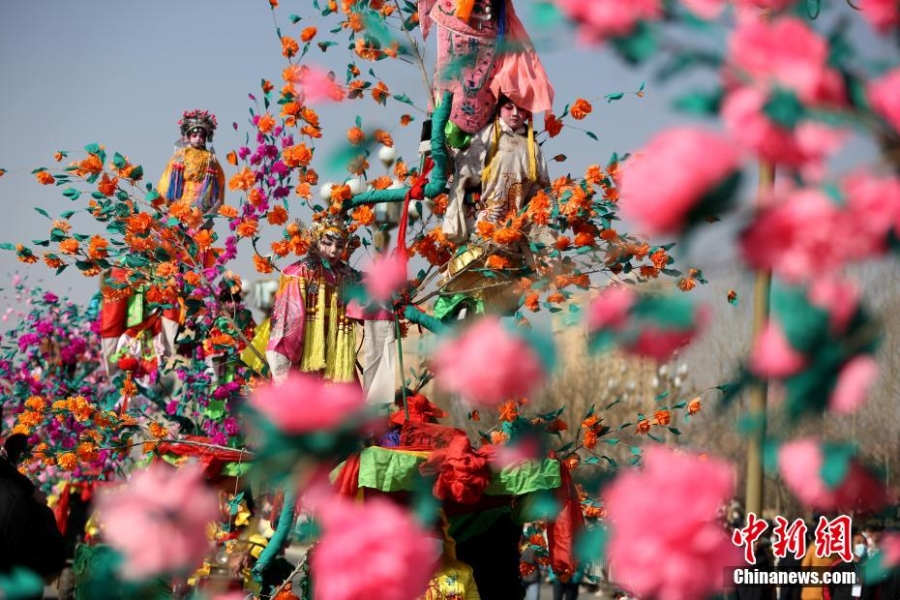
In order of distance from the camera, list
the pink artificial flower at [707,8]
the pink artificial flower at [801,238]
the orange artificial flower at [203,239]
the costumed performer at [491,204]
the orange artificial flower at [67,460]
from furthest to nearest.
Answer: the orange artificial flower at [67,460]
the orange artificial flower at [203,239]
the costumed performer at [491,204]
the pink artificial flower at [707,8]
the pink artificial flower at [801,238]

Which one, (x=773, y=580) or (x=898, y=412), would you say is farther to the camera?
(x=898, y=412)

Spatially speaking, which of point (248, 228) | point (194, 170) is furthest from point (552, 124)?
point (194, 170)

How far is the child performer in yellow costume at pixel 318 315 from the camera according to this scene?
5.90 m

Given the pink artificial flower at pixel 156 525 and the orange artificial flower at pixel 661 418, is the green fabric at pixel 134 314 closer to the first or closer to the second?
the orange artificial flower at pixel 661 418

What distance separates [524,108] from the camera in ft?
19.5


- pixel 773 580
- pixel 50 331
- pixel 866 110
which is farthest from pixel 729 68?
pixel 50 331

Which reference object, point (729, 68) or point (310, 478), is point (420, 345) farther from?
point (729, 68)

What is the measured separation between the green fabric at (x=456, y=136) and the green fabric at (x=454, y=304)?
2.32 ft

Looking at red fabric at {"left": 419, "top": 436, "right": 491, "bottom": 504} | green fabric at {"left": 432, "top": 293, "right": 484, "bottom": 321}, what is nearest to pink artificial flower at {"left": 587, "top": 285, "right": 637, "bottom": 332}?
red fabric at {"left": 419, "top": 436, "right": 491, "bottom": 504}

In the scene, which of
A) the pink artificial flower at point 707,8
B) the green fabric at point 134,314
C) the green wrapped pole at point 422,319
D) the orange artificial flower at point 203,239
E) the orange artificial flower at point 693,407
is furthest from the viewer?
the green fabric at point 134,314

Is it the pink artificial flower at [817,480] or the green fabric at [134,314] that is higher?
the green fabric at [134,314]

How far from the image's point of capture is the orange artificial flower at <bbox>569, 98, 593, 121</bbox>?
5977 millimetres

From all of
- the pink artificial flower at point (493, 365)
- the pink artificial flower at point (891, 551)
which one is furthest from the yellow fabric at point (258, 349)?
the pink artificial flower at point (493, 365)

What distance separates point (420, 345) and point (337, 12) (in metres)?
2.57
